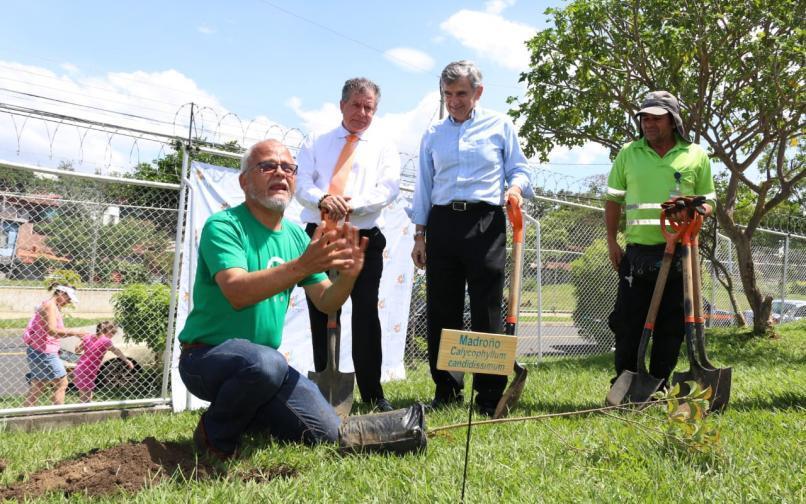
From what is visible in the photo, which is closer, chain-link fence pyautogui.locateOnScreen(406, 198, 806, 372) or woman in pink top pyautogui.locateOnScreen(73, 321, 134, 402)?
woman in pink top pyautogui.locateOnScreen(73, 321, 134, 402)

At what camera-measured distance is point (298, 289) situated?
554 centimetres

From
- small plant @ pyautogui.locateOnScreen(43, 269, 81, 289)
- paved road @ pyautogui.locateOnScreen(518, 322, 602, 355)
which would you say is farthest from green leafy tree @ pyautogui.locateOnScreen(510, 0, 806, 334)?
small plant @ pyautogui.locateOnScreen(43, 269, 81, 289)

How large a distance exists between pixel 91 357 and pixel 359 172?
3271 millimetres

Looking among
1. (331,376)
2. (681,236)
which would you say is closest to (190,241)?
(331,376)

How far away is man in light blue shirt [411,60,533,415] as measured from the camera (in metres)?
4.04

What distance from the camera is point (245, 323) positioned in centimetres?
298

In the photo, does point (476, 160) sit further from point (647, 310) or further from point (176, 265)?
point (176, 265)

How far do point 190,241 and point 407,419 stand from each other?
9.18 feet

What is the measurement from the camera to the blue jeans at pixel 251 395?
285cm

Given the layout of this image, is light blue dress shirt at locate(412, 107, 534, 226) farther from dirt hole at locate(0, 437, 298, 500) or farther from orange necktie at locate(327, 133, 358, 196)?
dirt hole at locate(0, 437, 298, 500)

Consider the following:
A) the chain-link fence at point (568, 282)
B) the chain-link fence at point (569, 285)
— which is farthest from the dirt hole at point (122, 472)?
the chain-link fence at point (568, 282)

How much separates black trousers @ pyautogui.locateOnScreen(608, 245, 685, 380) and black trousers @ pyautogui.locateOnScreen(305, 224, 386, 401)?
63.5 inches

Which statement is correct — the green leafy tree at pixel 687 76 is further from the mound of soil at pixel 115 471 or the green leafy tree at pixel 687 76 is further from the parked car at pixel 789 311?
the mound of soil at pixel 115 471

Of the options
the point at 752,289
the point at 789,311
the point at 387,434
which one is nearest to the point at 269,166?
the point at 387,434
